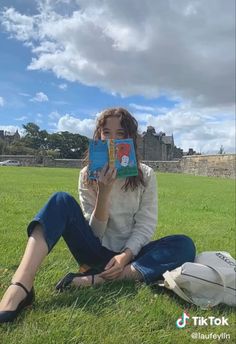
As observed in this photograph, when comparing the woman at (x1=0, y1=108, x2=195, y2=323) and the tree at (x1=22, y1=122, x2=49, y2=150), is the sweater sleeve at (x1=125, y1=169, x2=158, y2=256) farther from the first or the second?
the tree at (x1=22, y1=122, x2=49, y2=150)

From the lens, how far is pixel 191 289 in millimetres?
3059

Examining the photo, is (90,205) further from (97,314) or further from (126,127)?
(97,314)

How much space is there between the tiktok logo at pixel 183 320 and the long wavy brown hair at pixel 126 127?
39.6 inches

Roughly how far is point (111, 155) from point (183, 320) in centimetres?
119

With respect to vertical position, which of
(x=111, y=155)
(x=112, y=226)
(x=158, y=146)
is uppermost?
(x=158, y=146)

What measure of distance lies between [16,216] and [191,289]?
4659 mm

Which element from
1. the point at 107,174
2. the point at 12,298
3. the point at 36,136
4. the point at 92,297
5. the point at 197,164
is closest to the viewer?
the point at 12,298

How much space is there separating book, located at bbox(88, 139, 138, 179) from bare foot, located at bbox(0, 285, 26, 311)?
3.13ft

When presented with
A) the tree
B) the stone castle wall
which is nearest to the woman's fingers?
the stone castle wall

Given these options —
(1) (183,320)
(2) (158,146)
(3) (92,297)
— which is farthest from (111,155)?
(2) (158,146)

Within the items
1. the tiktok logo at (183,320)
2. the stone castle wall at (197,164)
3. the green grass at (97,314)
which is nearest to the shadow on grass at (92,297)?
the green grass at (97,314)

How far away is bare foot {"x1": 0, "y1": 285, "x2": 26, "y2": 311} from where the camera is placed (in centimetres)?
247

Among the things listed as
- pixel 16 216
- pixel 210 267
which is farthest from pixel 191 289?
pixel 16 216

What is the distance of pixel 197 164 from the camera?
179 feet
